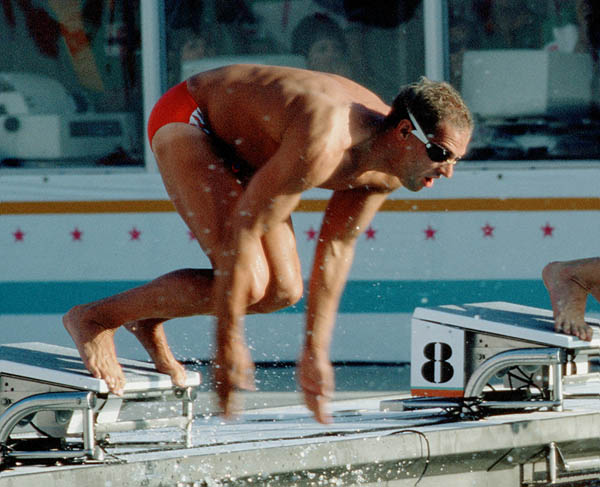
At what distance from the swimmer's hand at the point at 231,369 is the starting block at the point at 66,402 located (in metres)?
0.54

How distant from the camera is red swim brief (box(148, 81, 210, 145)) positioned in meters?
3.76

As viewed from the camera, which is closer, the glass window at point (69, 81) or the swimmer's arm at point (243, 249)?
the swimmer's arm at point (243, 249)

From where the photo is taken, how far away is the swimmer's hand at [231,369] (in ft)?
11.0

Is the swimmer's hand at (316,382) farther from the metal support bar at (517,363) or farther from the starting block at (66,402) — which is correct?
the metal support bar at (517,363)

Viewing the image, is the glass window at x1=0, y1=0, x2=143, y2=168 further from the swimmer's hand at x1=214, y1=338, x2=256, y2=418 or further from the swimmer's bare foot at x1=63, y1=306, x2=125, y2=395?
the swimmer's hand at x1=214, y1=338, x2=256, y2=418

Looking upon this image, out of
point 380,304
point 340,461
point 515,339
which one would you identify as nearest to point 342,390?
point 380,304

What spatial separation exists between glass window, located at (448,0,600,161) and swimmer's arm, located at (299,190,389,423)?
2.47m

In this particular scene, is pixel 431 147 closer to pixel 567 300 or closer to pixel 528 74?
pixel 567 300

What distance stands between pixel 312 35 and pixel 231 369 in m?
3.08

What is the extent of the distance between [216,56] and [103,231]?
3.65 ft

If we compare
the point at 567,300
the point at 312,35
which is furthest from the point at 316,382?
the point at 312,35

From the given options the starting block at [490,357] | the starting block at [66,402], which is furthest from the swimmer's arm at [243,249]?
the starting block at [490,357]

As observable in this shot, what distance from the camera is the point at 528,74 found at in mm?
6039

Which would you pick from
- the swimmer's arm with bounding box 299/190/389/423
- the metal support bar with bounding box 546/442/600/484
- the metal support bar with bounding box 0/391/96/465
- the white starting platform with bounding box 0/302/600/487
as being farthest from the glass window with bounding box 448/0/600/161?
the metal support bar with bounding box 0/391/96/465
